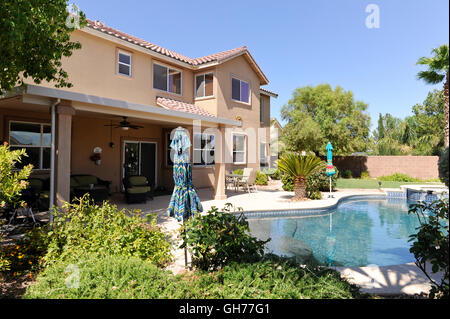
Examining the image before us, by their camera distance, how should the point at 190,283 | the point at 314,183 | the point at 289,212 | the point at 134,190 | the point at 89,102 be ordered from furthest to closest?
1. the point at 314,183
2. the point at 134,190
3. the point at 289,212
4. the point at 89,102
5. the point at 190,283

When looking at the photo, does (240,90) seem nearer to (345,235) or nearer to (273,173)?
(273,173)

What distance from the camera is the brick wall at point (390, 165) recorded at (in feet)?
75.7

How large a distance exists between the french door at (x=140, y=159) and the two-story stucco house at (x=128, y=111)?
0.17 ft

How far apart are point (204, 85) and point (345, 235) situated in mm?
11915

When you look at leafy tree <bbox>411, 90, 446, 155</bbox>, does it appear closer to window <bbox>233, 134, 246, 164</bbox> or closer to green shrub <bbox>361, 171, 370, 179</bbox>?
green shrub <bbox>361, 171, 370, 179</bbox>

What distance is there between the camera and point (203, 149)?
53.6 feet

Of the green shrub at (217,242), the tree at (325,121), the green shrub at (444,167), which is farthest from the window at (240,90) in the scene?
the green shrub at (444,167)

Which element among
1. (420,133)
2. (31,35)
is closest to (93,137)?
(31,35)

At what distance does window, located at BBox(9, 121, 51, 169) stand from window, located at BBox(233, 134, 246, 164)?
35.3 feet

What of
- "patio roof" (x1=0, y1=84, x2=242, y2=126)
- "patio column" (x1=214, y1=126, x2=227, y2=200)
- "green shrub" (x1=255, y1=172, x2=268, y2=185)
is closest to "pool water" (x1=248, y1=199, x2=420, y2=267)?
"patio column" (x1=214, y1=126, x2=227, y2=200)

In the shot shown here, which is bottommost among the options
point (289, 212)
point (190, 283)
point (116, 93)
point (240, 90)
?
point (289, 212)

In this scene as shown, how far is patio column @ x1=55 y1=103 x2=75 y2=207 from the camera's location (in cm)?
664

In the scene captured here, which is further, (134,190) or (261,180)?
(261,180)

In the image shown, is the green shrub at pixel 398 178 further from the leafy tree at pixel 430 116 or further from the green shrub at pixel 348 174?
the leafy tree at pixel 430 116
